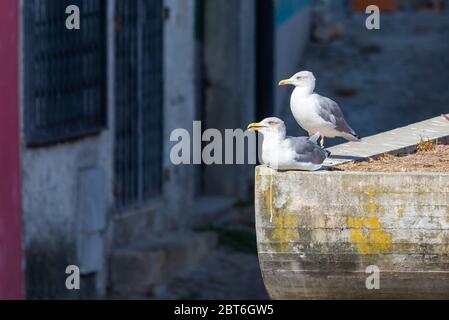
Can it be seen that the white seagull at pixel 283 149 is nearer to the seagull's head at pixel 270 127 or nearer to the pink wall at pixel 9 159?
the seagull's head at pixel 270 127

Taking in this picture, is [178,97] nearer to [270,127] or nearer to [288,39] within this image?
[288,39]

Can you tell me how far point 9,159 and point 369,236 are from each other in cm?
469

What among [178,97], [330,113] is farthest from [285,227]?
[178,97]

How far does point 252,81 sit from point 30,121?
256 inches

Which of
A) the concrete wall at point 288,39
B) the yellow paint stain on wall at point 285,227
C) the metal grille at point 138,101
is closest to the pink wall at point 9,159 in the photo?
the metal grille at point 138,101

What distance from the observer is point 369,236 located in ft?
26.1

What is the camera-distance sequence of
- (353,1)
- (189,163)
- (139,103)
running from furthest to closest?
(353,1)
(189,163)
(139,103)

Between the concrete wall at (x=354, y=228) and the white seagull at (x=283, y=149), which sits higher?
the white seagull at (x=283, y=149)

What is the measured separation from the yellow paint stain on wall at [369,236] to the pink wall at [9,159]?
14.8 ft

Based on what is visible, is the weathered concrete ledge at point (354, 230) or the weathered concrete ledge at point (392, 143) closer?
the weathered concrete ledge at point (354, 230)

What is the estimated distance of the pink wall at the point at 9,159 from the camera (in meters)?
11.7

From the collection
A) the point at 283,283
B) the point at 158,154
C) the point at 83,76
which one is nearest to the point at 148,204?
the point at 158,154
